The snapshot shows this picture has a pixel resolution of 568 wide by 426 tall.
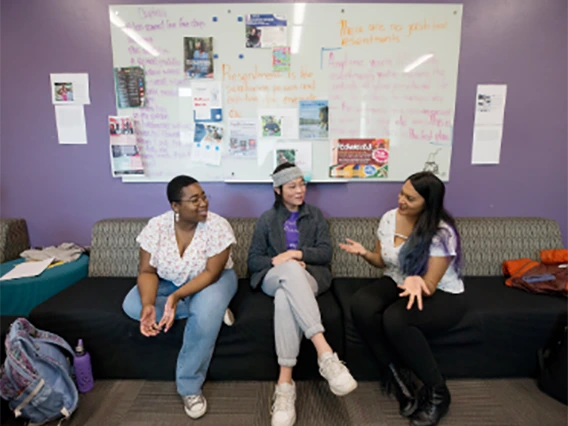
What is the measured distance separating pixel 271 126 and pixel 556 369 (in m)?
1.99

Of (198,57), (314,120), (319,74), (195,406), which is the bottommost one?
(195,406)

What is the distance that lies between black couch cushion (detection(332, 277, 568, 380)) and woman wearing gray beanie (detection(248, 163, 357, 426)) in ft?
0.78

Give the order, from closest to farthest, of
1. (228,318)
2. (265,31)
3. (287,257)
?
(228,318) → (287,257) → (265,31)

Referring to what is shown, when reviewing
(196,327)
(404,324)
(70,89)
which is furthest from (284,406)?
(70,89)

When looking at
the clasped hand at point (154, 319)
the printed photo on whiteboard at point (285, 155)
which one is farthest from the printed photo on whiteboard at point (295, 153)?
the clasped hand at point (154, 319)

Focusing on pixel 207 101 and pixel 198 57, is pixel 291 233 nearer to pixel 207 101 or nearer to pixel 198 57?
pixel 207 101

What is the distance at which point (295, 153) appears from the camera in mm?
2166

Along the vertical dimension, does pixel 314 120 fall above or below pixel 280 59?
below

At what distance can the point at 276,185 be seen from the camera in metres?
1.84

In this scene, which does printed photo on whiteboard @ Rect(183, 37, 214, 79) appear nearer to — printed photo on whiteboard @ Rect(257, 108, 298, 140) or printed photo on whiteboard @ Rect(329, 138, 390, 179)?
printed photo on whiteboard @ Rect(257, 108, 298, 140)

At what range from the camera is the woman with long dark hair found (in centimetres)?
136

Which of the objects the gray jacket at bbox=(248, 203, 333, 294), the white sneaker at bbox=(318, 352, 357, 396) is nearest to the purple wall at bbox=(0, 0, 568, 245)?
the gray jacket at bbox=(248, 203, 333, 294)

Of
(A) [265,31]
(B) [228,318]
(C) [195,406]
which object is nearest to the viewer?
(C) [195,406]

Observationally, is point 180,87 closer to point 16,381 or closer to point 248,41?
point 248,41
